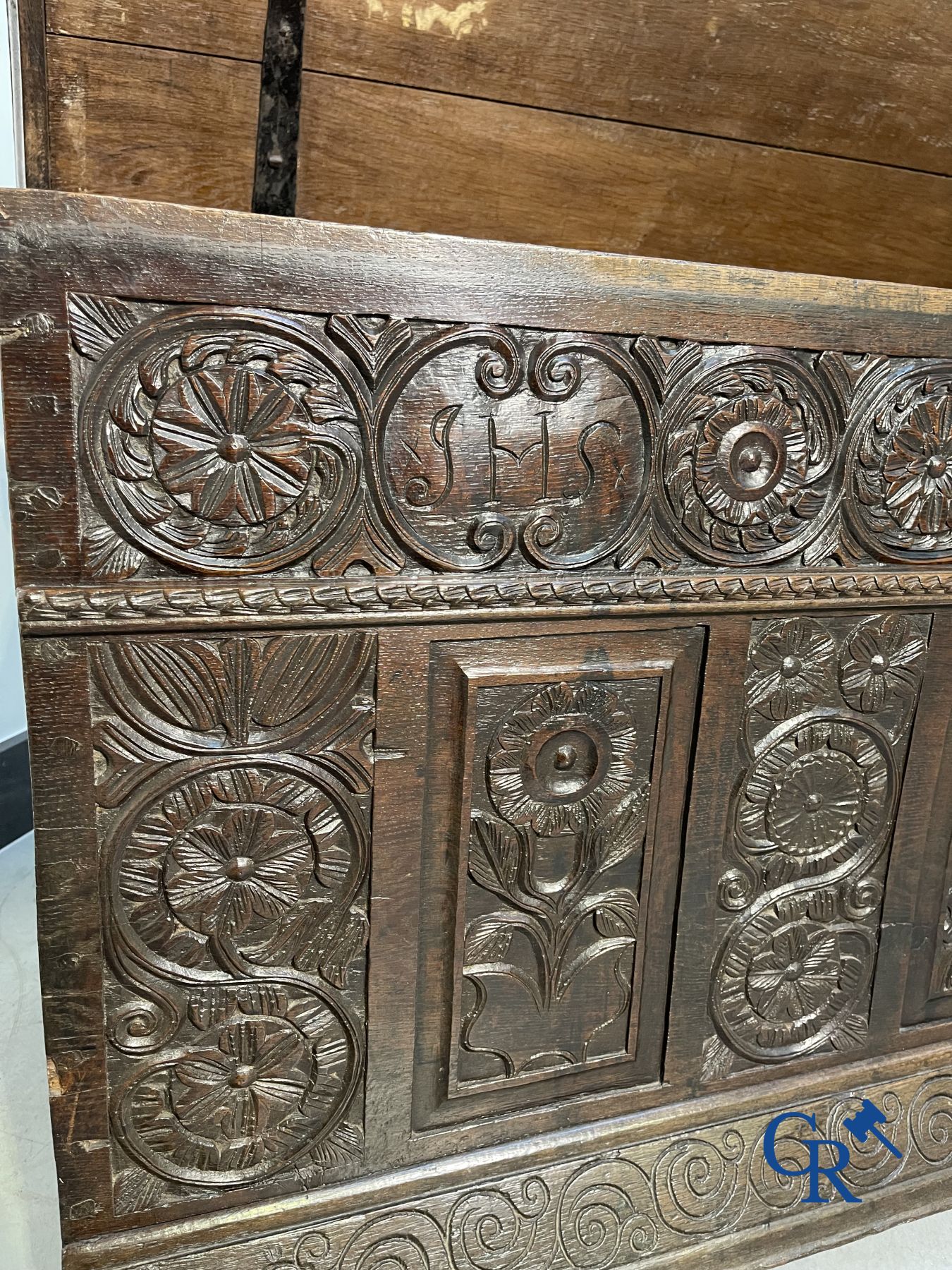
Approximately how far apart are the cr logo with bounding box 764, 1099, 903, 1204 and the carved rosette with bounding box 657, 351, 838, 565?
876mm

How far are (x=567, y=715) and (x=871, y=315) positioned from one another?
2.14 feet

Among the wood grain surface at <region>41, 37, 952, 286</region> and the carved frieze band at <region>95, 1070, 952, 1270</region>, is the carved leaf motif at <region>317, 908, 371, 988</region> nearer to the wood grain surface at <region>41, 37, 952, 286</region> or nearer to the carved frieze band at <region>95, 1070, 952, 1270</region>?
the carved frieze band at <region>95, 1070, 952, 1270</region>

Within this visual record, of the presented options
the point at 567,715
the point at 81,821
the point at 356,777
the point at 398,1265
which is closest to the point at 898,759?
the point at 567,715

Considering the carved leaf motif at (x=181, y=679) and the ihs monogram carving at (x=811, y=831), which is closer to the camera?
the carved leaf motif at (x=181, y=679)

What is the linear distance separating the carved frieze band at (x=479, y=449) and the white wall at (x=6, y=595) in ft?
4.43

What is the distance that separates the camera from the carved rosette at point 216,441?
838 millimetres

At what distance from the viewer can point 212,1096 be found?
102 cm

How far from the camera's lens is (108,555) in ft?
2.82

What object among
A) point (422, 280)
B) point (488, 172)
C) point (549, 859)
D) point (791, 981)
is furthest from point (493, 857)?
point (488, 172)

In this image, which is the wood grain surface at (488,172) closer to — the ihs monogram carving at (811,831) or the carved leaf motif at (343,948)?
the ihs monogram carving at (811,831)

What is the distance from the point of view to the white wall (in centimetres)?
199

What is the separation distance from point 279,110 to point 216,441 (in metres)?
0.52

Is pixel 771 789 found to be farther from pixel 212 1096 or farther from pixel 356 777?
pixel 212 1096

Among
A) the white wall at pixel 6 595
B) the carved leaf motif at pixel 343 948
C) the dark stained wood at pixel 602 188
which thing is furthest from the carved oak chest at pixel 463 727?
the white wall at pixel 6 595
